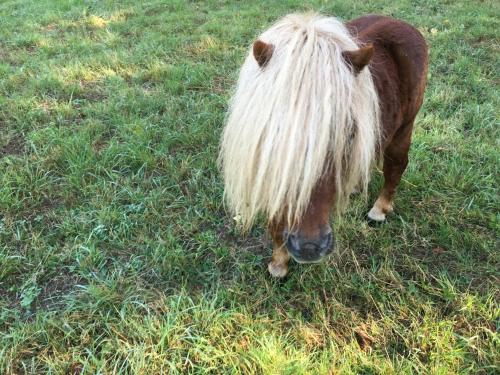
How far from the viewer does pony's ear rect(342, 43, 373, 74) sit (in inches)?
65.4

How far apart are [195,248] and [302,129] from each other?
4.56 feet

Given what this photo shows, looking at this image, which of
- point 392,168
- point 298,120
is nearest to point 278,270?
point 392,168

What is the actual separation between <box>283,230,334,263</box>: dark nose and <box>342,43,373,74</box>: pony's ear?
0.70 metres

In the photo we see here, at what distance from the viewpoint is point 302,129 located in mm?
1582

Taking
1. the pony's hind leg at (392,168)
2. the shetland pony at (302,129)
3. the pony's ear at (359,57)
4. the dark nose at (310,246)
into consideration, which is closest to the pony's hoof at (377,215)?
the pony's hind leg at (392,168)

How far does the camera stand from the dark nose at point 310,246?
1740 millimetres

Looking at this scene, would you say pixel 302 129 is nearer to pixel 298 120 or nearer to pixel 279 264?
pixel 298 120

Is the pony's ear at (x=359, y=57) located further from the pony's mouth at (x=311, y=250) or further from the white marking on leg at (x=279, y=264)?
the white marking on leg at (x=279, y=264)

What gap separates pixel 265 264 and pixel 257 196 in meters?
0.93

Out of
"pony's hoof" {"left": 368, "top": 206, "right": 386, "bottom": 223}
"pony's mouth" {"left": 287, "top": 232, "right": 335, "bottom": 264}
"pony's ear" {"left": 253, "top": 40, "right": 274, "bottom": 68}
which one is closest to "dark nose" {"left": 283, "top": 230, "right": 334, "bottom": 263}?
"pony's mouth" {"left": 287, "top": 232, "right": 335, "bottom": 264}

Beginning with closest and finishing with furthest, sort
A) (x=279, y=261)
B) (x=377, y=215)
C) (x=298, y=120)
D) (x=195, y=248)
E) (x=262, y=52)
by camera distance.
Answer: (x=298, y=120) → (x=262, y=52) → (x=279, y=261) → (x=195, y=248) → (x=377, y=215)

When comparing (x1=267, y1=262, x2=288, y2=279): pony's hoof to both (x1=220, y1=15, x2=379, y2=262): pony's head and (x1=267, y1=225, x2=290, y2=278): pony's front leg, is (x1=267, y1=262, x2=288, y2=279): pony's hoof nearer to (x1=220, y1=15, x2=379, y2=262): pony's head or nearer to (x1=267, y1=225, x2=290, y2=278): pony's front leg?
(x1=267, y1=225, x2=290, y2=278): pony's front leg

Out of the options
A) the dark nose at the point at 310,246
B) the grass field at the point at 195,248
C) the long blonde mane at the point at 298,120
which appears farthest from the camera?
the grass field at the point at 195,248

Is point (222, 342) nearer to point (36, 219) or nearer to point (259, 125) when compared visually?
point (259, 125)
